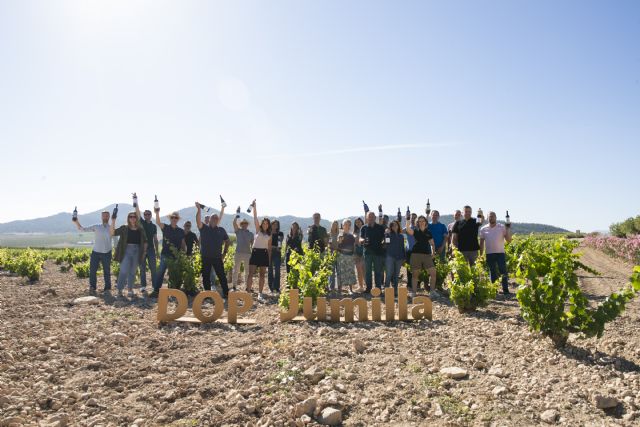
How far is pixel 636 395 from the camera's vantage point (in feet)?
12.8

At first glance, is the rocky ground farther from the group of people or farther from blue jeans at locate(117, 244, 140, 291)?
blue jeans at locate(117, 244, 140, 291)

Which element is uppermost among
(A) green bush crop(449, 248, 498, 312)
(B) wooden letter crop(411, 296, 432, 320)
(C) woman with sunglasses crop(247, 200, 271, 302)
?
(C) woman with sunglasses crop(247, 200, 271, 302)

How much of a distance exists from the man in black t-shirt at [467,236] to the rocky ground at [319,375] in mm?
2938

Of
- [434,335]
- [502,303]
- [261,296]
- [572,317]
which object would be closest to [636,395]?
[572,317]

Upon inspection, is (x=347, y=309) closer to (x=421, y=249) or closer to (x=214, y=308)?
(x=214, y=308)

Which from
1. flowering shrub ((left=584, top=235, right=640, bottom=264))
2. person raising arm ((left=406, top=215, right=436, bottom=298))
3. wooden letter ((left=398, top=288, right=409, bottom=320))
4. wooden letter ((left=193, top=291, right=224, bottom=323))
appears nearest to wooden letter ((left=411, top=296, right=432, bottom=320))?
wooden letter ((left=398, top=288, right=409, bottom=320))

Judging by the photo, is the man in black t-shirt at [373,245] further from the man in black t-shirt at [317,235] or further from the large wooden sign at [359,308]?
the large wooden sign at [359,308]

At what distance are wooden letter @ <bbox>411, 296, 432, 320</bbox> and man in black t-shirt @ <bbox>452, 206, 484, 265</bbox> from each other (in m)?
2.79

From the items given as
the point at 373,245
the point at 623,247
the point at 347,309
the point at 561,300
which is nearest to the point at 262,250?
the point at 373,245

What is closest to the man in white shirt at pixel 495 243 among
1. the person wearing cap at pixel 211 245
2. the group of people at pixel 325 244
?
the group of people at pixel 325 244

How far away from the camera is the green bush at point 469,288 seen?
7.61 metres

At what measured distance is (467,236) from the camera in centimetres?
971

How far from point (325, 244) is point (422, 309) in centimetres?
384

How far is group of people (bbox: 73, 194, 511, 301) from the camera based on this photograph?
31.9 feet
